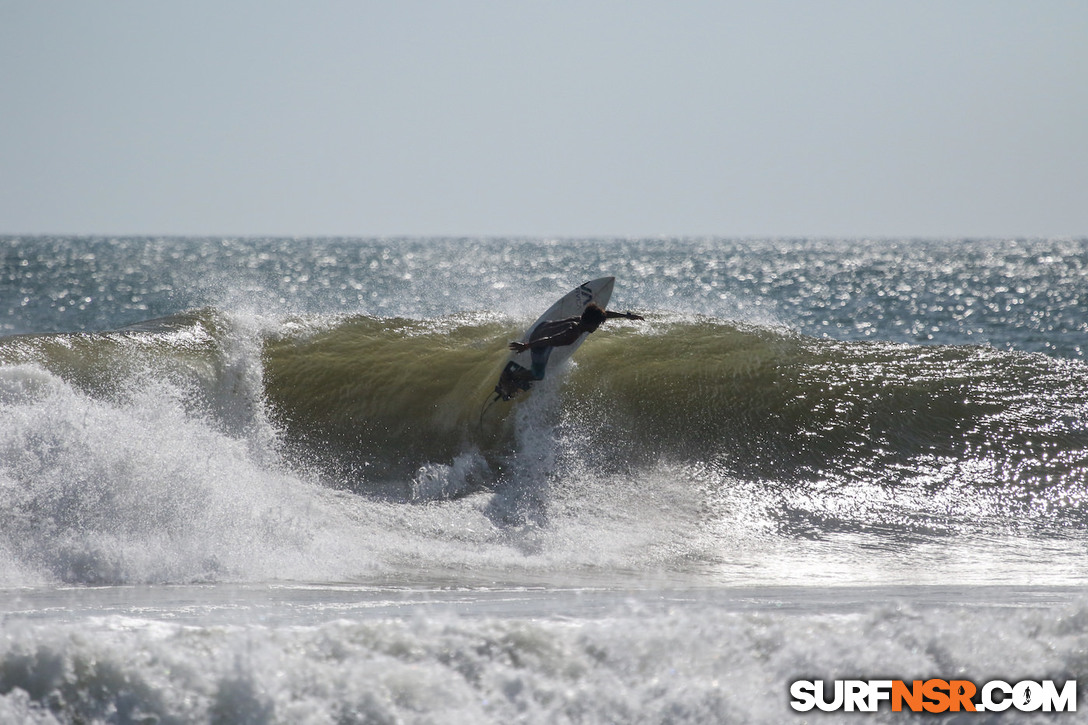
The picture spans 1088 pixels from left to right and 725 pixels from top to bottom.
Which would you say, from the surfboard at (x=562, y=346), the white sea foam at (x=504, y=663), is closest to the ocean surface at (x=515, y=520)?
the white sea foam at (x=504, y=663)

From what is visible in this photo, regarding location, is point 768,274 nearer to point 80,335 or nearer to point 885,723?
point 80,335

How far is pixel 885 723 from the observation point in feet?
12.0

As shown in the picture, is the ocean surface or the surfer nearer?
the ocean surface

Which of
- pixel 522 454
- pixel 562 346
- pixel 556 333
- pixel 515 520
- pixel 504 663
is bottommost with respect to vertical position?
pixel 515 520

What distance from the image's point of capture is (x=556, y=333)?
9.60 metres

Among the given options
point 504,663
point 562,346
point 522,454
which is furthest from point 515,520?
point 504,663

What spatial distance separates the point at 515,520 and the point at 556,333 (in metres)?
2.69

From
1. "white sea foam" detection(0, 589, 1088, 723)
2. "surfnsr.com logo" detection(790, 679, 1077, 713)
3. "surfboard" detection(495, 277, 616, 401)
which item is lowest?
"surfnsr.com logo" detection(790, 679, 1077, 713)

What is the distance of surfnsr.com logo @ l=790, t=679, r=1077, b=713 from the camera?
374 centimetres

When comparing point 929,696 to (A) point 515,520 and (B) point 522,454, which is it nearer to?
(A) point 515,520

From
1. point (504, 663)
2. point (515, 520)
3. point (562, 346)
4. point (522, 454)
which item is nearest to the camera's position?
point (504, 663)

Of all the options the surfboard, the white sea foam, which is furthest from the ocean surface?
the surfboard

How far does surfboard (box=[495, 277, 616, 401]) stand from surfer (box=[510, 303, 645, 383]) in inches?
1.7

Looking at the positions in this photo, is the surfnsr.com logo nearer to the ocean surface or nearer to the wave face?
the ocean surface
